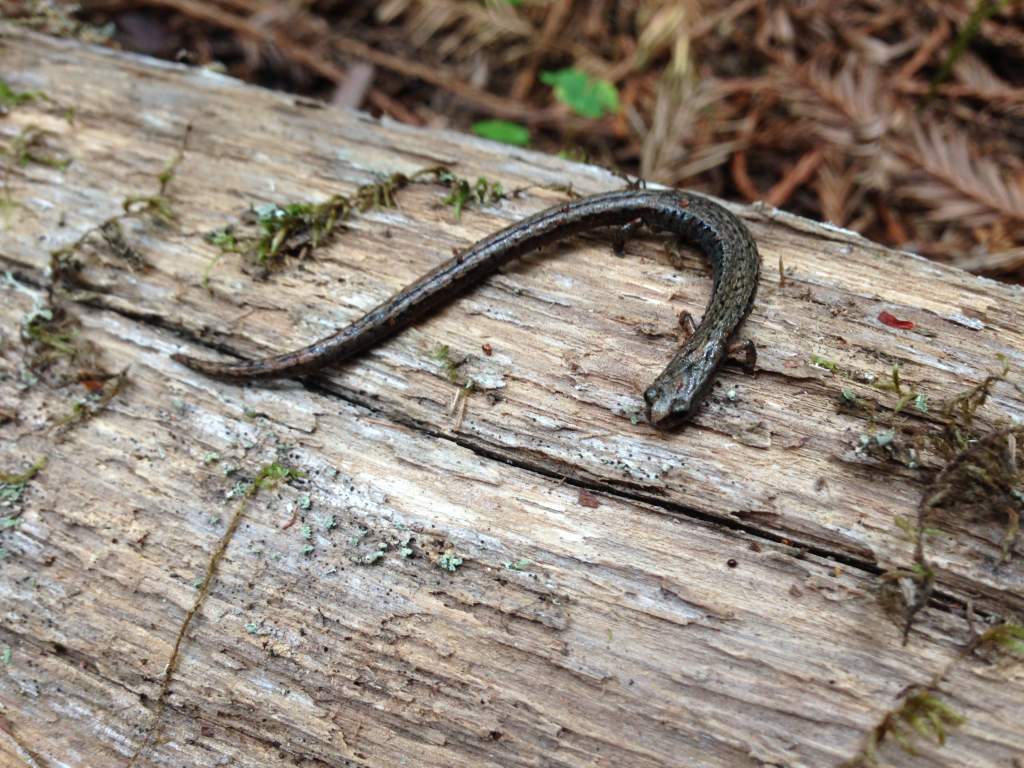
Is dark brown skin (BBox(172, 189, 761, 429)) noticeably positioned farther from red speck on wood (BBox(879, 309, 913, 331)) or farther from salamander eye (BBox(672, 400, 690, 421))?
red speck on wood (BBox(879, 309, 913, 331))

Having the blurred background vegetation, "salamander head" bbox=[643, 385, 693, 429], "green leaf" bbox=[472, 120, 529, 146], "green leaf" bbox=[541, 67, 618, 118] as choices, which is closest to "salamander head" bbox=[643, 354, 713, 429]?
"salamander head" bbox=[643, 385, 693, 429]

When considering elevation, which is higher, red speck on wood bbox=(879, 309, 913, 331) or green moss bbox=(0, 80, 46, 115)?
red speck on wood bbox=(879, 309, 913, 331)

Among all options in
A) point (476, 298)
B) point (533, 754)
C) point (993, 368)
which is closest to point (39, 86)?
point (476, 298)

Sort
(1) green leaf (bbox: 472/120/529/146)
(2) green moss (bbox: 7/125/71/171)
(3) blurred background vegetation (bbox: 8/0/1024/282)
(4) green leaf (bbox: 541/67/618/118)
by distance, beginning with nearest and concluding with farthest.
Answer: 1. (2) green moss (bbox: 7/125/71/171)
2. (3) blurred background vegetation (bbox: 8/0/1024/282)
3. (4) green leaf (bbox: 541/67/618/118)
4. (1) green leaf (bbox: 472/120/529/146)

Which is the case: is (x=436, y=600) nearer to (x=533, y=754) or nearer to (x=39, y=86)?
(x=533, y=754)

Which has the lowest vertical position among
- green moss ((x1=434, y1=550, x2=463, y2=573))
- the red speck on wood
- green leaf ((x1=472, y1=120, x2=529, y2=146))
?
green moss ((x1=434, y1=550, x2=463, y2=573))

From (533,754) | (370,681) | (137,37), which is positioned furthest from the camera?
(137,37)

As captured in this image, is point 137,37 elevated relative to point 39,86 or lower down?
elevated

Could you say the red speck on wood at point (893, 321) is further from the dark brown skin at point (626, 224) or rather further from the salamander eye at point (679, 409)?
the salamander eye at point (679, 409)
